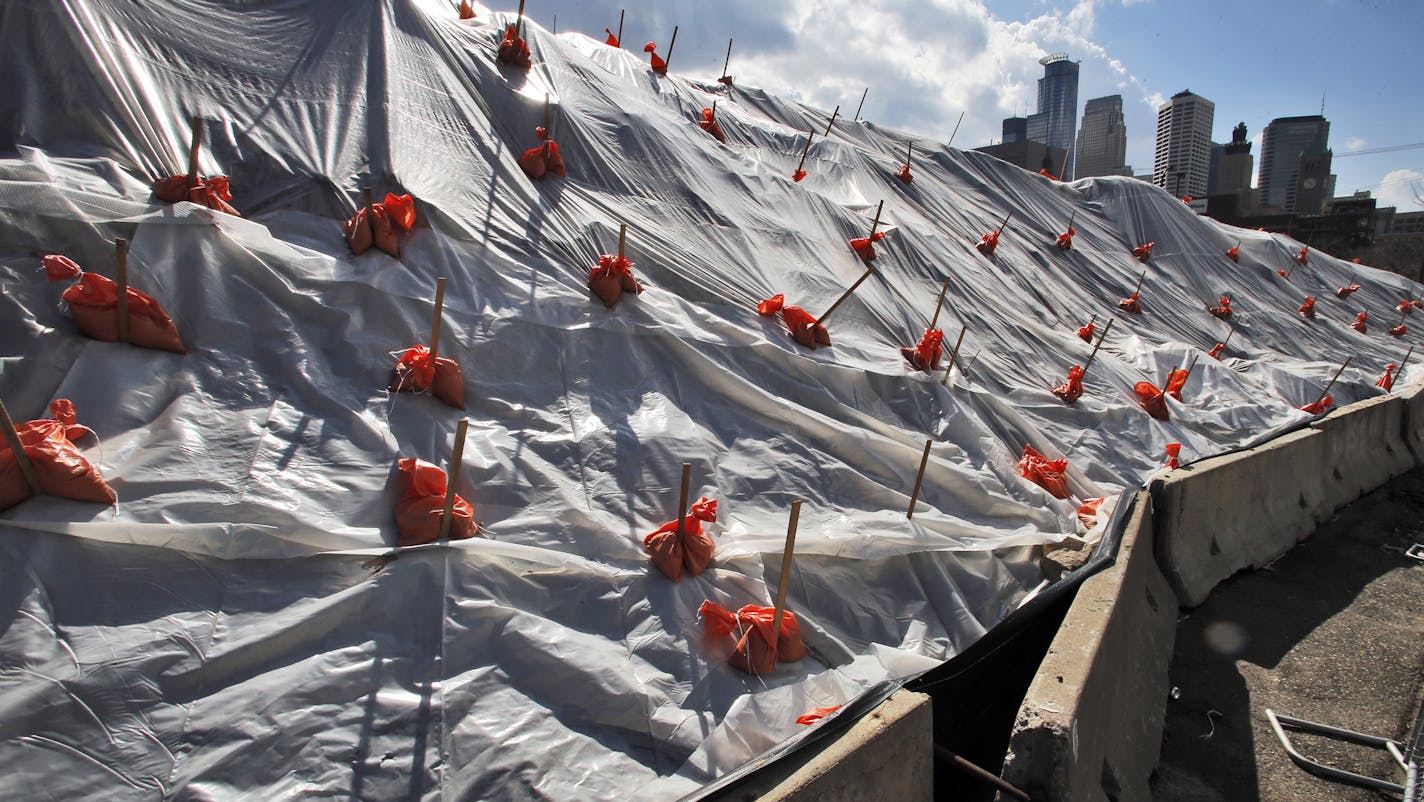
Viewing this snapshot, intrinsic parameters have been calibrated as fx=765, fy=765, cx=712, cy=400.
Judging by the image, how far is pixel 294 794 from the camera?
2582 mm

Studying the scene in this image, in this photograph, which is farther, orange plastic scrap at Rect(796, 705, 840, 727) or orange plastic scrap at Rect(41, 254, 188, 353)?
orange plastic scrap at Rect(41, 254, 188, 353)

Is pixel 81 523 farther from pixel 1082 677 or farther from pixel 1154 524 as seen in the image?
pixel 1154 524

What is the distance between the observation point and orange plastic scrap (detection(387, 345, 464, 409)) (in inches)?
173

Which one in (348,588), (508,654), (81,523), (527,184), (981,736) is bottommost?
(981,736)

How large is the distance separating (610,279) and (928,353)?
10.2 ft

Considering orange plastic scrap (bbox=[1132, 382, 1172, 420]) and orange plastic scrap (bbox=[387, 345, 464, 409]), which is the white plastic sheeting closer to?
orange plastic scrap (bbox=[387, 345, 464, 409])

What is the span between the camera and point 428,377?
440 centimetres

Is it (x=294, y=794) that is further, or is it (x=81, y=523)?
(x=81, y=523)

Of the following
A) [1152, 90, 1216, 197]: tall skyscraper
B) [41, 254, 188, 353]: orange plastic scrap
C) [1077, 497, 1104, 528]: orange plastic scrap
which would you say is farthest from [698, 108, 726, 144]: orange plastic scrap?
[1152, 90, 1216, 197]: tall skyscraper

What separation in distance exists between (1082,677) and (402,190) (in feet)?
17.3

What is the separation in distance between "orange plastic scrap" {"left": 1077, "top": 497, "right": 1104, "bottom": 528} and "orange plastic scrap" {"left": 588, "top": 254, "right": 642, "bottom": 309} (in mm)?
3998

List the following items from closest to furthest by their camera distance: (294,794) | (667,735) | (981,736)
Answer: (294,794)
(667,735)
(981,736)

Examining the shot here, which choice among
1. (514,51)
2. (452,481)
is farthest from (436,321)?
(514,51)

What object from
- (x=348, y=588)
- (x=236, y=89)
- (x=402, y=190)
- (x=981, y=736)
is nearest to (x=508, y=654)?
(x=348, y=588)
